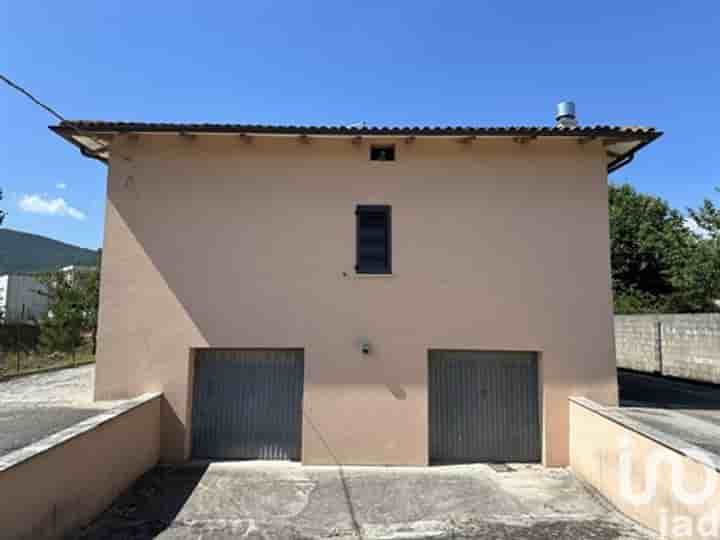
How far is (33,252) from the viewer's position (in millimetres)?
64875

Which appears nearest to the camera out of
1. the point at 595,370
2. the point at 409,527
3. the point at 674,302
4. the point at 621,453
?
the point at 409,527

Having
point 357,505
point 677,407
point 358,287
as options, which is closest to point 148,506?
point 357,505

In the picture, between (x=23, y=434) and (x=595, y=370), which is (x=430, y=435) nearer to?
(x=595, y=370)

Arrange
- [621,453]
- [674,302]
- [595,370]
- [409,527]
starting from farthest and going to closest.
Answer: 1. [674,302]
2. [595,370]
3. [621,453]
4. [409,527]

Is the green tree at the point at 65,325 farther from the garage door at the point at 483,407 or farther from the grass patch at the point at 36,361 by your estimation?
the garage door at the point at 483,407

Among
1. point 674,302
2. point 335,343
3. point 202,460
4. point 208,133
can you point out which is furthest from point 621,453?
point 674,302

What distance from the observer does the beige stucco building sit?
8.09 metres

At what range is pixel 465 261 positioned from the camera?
8344 mm

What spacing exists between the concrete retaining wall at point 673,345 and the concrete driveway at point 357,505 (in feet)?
29.4

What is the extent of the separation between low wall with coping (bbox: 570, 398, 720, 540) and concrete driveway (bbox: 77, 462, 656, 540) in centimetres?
30

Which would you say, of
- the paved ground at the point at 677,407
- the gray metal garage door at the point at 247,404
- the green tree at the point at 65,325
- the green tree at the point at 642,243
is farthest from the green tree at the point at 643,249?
the green tree at the point at 65,325

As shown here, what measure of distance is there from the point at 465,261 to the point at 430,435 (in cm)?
367

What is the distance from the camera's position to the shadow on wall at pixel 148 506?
5.39 m

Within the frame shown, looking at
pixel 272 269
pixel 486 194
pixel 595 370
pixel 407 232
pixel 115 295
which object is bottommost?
pixel 595 370
